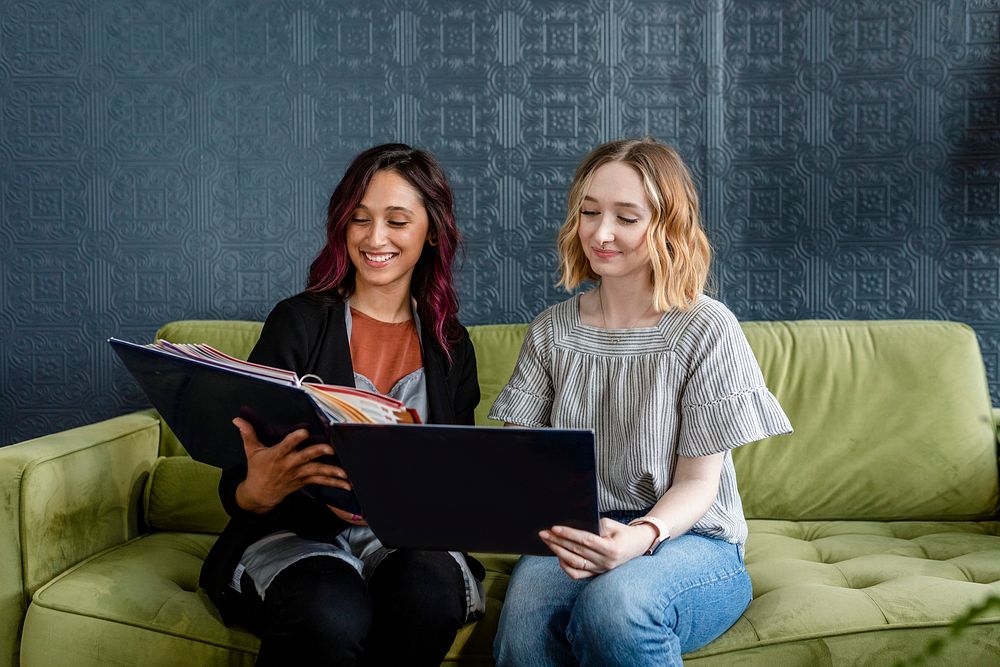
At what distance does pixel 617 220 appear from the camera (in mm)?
1442

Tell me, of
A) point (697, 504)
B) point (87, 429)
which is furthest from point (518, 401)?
point (87, 429)

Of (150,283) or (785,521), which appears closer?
(785,521)

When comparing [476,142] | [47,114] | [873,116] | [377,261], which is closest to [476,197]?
[476,142]

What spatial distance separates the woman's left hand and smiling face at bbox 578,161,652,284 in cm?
44

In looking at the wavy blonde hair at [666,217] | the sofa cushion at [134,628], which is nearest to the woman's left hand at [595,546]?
the sofa cushion at [134,628]

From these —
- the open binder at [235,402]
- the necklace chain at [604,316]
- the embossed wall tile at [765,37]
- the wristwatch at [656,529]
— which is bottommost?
the wristwatch at [656,529]

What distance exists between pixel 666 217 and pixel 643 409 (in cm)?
32

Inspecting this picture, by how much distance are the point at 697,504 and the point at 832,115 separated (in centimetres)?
136

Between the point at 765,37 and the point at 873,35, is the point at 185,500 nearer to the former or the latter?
the point at 765,37

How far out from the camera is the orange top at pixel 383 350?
155cm

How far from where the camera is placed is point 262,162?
2.33 metres

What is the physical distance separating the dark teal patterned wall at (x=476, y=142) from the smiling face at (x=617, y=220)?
2.83 feet

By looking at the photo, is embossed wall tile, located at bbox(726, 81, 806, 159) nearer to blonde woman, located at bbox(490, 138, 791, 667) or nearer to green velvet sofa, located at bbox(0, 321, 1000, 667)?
green velvet sofa, located at bbox(0, 321, 1000, 667)

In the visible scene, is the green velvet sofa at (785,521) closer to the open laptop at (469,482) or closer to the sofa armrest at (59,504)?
the sofa armrest at (59,504)
